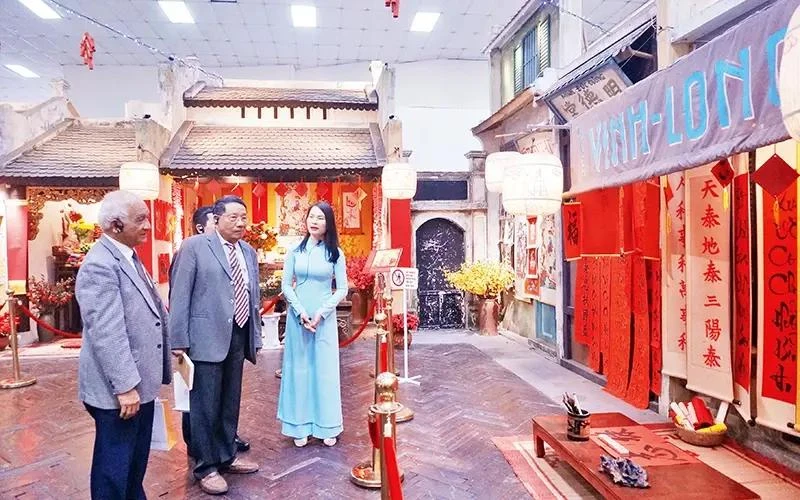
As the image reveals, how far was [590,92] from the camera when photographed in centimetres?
646

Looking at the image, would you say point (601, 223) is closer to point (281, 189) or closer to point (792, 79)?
point (792, 79)

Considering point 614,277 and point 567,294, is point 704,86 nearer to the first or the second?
point 614,277

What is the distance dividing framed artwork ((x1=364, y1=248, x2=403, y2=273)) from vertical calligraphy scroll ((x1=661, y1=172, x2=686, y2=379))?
9.09ft

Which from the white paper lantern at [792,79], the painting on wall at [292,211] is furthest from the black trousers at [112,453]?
the painting on wall at [292,211]

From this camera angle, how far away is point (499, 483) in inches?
149

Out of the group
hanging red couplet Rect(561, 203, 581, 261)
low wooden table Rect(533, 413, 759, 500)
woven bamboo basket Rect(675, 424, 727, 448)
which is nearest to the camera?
low wooden table Rect(533, 413, 759, 500)

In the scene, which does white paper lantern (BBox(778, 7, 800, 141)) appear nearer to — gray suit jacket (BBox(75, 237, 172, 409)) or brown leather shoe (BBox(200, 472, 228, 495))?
gray suit jacket (BBox(75, 237, 172, 409))

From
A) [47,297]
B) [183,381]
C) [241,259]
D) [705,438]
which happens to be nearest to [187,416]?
[183,381]

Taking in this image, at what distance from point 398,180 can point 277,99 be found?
4.42 metres

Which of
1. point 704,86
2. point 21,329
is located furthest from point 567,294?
point 21,329

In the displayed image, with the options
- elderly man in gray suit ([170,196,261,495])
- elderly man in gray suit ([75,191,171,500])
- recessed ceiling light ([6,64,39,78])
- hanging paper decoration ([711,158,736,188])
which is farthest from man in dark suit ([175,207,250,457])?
recessed ceiling light ([6,64,39,78])

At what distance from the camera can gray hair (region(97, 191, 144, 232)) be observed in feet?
8.80

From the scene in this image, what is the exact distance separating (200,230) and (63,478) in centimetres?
217

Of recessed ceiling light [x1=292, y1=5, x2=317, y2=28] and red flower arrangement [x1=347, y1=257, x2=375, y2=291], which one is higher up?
recessed ceiling light [x1=292, y1=5, x2=317, y2=28]
